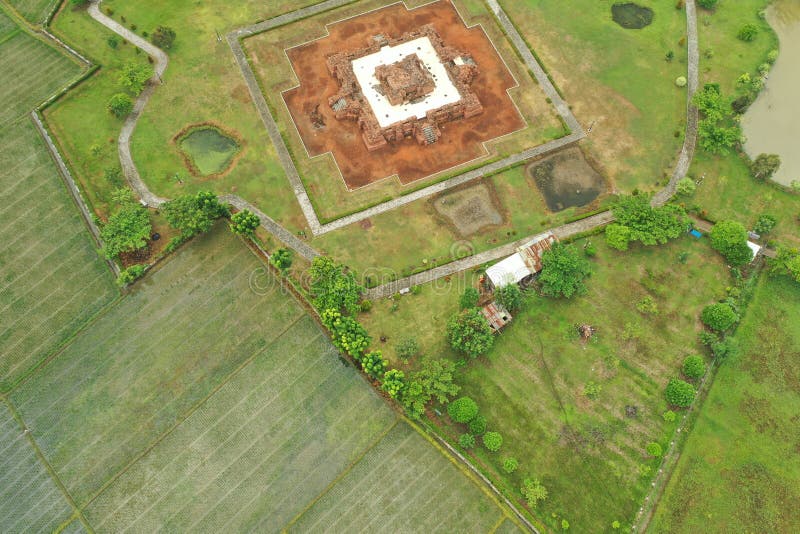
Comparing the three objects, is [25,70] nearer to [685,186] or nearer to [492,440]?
[492,440]

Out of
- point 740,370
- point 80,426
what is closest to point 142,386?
point 80,426

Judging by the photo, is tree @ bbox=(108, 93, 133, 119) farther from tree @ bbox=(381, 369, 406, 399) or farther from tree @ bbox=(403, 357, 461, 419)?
tree @ bbox=(403, 357, 461, 419)

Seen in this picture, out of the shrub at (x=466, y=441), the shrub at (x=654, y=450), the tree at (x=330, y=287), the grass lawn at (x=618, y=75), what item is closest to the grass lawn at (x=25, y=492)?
the tree at (x=330, y=287)

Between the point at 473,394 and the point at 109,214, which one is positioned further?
the point at 109,214

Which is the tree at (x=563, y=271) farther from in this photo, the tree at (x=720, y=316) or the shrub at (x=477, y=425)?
the shrub at (x=477, y=425)

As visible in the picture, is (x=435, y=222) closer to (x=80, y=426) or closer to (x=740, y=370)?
(x=740, y=370)

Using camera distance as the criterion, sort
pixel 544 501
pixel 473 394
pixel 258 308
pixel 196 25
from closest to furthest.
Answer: pixel 544 501, pixel 473 394, pixel 258 308, pixel 196 25

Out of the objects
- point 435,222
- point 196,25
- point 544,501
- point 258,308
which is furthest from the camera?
point 196,25
